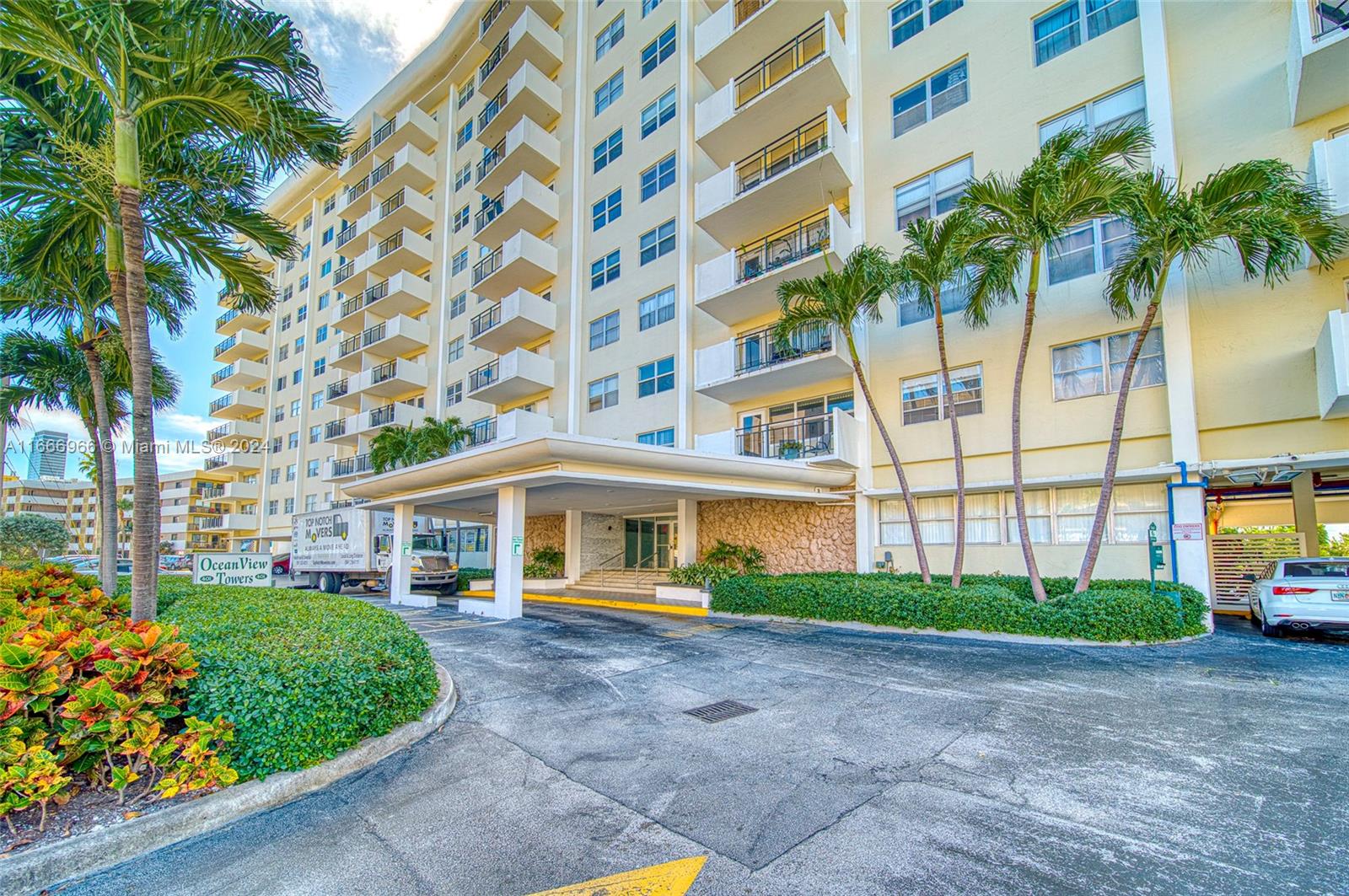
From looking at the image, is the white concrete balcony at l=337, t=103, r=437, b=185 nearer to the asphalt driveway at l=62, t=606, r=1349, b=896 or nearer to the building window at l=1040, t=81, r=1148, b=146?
the building window at l=1040, t=81, r=1148, b=146

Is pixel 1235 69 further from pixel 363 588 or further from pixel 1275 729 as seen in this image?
pixel 363 588

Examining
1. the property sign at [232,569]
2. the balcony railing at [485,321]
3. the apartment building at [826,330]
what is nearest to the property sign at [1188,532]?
the apartment building at [826,330]

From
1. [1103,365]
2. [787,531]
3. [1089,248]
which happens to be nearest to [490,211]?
[787,531]

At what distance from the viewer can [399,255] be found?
31688 millimetres

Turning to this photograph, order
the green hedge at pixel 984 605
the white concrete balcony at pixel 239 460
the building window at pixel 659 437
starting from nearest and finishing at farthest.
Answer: the green hedge at pixel 984 605 → the building window at pixel 659 437 → the white concrete balcony at pixel 239 460

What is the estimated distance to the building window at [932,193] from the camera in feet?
49.5

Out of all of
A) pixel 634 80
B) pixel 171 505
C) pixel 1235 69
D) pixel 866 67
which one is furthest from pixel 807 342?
pixel 171 505

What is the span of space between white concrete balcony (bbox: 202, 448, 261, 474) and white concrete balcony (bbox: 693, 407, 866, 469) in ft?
126

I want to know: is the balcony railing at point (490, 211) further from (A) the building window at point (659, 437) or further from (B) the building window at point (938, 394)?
(B) the building window at point (938, 394)

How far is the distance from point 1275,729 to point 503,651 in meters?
9.70

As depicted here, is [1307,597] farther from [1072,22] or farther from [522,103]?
[522,103]

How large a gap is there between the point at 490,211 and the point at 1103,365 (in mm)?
23793

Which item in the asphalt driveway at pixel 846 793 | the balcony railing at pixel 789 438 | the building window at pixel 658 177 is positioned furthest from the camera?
the building window at pixel 658 177

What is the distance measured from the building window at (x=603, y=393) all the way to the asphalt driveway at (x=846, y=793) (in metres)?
14.3
